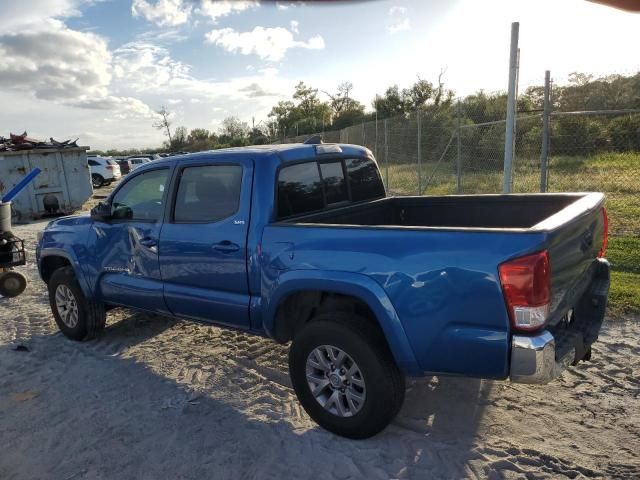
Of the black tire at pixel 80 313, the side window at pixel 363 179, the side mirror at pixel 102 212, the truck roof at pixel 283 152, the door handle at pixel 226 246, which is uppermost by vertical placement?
the truck roof at pixel 283 152

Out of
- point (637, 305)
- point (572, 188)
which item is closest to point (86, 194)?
point (572, 188)

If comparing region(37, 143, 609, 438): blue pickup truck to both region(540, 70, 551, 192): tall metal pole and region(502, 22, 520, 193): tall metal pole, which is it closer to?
region(502, 22, 520, 193): tall metal pole

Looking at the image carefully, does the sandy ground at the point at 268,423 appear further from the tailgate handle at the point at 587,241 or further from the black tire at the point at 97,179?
the black tire at the point at 97,179

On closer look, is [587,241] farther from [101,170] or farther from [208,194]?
[101,170]

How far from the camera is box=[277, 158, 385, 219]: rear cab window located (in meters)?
3.77

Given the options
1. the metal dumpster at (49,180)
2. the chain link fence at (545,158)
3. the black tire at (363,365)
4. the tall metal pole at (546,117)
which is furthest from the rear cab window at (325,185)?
the metal dumpster at (49,180)

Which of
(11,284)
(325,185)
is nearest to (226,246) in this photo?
(325,185)

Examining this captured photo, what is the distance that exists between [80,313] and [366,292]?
339cm

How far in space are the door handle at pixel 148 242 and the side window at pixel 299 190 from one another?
1243 millimetres

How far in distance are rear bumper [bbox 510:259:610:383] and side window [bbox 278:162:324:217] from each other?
1.84 m

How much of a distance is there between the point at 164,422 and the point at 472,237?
95.2 inches

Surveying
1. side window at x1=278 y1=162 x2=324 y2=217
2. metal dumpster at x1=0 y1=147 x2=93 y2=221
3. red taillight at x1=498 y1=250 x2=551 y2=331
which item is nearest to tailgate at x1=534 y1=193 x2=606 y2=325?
red taillight at x1=498 y1=250 x2=551 y2=331

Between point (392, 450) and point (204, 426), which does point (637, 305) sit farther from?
point (204, 426)

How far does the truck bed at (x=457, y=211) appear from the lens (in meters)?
3.90
